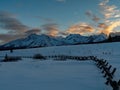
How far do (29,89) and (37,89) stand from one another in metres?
0.32

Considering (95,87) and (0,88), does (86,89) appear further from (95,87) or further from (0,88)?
(0,88)

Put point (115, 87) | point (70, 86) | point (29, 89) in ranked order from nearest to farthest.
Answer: point (115, 87) < point (29, 89) < point (70, 86)

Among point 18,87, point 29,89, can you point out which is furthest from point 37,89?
point 18,87

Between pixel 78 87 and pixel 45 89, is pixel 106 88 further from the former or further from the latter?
pixel 45 89

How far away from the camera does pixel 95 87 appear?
34.6 ft

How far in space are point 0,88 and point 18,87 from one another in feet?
2.39

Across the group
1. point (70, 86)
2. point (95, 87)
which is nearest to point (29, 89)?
point (70, 86)

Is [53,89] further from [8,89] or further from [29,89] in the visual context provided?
[8,89]

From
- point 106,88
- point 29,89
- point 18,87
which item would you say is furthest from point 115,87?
point 18,87

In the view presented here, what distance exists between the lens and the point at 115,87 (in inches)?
334

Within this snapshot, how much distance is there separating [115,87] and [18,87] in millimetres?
4141

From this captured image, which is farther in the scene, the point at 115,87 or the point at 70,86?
the point at 70,86

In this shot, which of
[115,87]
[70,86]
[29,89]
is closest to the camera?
[115,87]

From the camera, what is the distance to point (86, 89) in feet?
33.1
